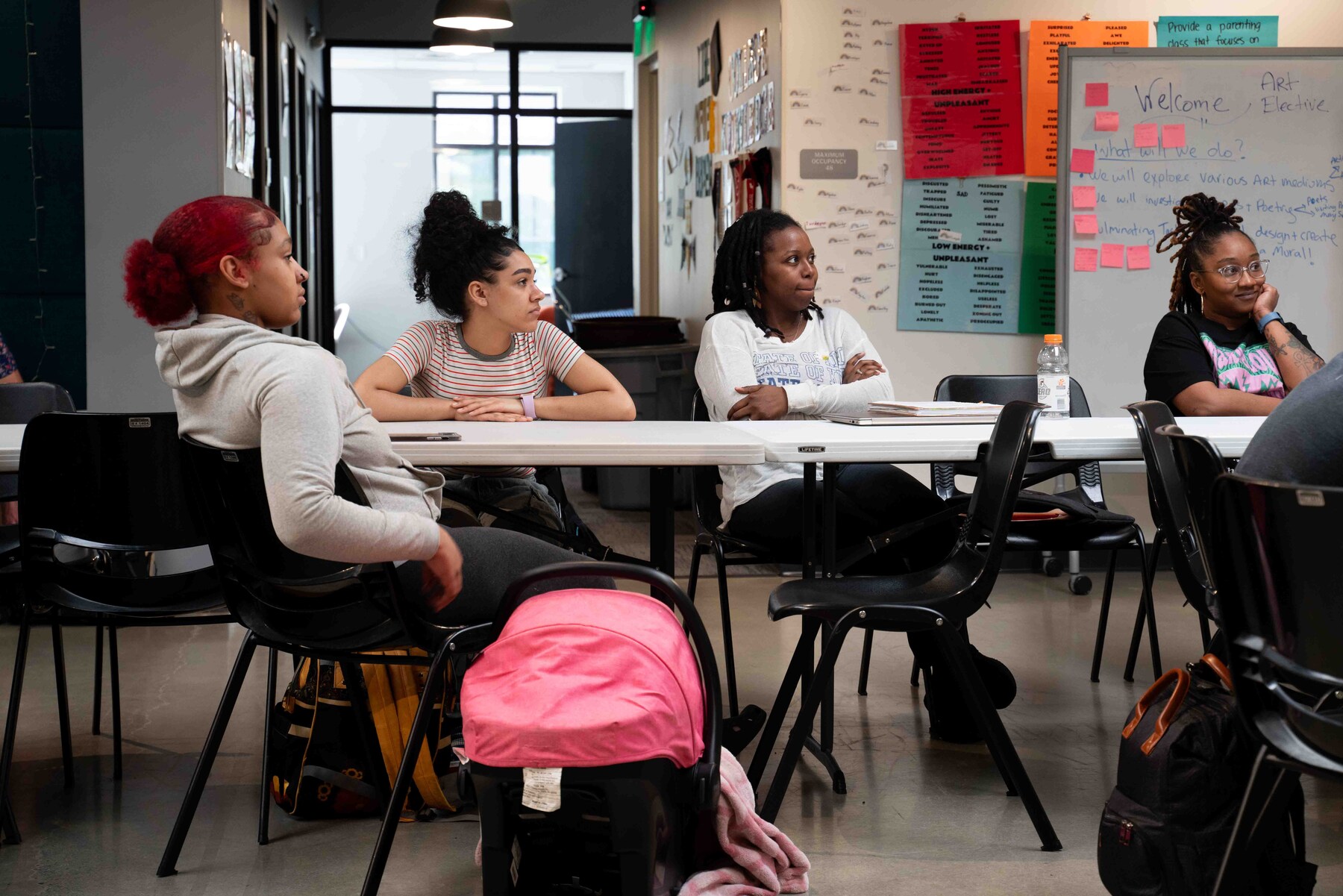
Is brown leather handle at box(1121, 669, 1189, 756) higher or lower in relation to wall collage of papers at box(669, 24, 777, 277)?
lower

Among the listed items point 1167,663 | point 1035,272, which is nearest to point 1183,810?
point 1167,663

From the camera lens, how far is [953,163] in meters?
4.68

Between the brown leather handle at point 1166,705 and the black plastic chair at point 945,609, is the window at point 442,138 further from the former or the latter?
the brown leather handle at point 1166,705

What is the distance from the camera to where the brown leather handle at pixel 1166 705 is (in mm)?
1714

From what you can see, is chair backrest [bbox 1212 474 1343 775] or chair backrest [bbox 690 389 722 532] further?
chair backrest [bbox 690 389 722 532]

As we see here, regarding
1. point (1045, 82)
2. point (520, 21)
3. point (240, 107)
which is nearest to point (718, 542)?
point (1045, 82)

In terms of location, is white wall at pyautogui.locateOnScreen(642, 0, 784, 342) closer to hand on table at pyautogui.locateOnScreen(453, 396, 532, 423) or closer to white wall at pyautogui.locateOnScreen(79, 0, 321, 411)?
white wall at pyautogui.locateOnScreen(79, 0, 321, 411)

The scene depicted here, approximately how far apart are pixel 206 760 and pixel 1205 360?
98.2 inches

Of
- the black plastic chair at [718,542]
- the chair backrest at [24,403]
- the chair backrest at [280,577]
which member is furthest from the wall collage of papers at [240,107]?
the chair backrest at [280,577]

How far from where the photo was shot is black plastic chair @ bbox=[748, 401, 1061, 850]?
82.4 inches

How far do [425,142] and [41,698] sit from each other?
794 centimetres

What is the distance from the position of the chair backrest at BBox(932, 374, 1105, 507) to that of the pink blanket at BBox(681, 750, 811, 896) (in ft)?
5.22

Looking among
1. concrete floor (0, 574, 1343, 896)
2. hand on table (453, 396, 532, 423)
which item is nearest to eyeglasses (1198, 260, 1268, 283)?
concrete floor (0, 574, 1343, 896)

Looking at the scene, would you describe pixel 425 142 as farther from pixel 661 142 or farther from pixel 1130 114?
pixel 1130 114
